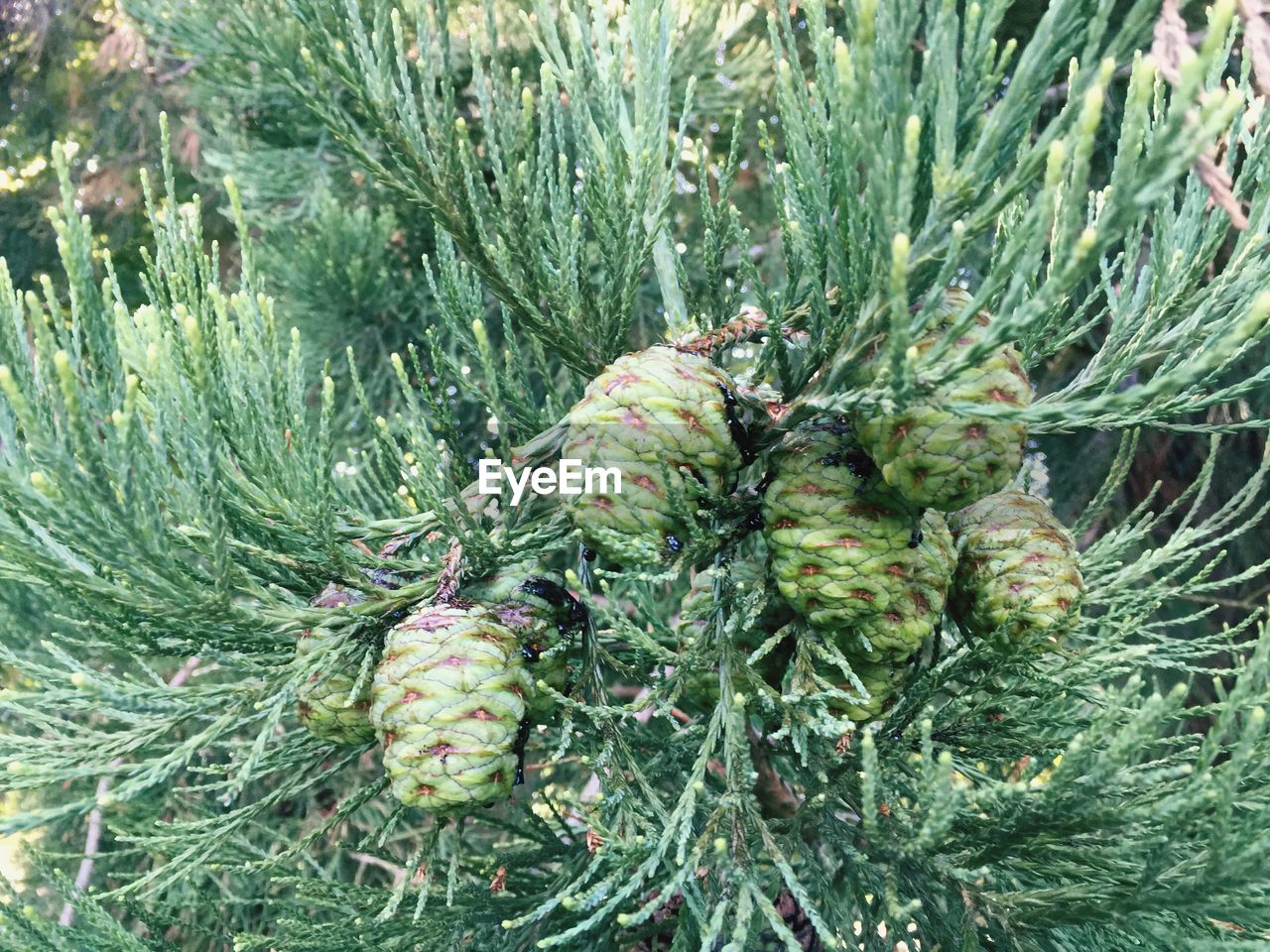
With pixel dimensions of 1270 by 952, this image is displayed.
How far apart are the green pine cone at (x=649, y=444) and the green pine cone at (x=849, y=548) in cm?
10

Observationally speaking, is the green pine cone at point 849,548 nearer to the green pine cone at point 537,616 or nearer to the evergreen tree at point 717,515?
the evergreen tree at point 717,515

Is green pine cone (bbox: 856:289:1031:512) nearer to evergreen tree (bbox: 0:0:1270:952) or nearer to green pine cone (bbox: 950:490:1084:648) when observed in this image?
evergreen tree (bbox: 0:0:1270:952)

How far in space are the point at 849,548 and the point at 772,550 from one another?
9cm

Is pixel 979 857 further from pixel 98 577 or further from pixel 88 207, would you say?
pixel 88 207

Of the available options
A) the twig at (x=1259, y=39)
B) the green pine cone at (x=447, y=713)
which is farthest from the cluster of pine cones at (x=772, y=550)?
the twig at (x=1259, y=39)

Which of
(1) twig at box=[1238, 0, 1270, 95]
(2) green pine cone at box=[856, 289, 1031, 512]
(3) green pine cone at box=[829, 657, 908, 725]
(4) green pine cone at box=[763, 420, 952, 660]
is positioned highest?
(1) twig at box=[1238, 0, 1270, 95]

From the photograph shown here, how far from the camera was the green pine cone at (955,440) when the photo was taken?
0.85 m

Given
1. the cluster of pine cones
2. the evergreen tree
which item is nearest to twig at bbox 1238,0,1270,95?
the evergreen tree

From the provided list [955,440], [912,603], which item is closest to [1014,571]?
[912,603]

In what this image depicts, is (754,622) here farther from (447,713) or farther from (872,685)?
(447,713)

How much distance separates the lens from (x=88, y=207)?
4926 millimetres

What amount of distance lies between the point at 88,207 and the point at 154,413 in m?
5.02

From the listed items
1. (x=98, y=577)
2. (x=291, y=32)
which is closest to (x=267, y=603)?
(x=98, y=577)

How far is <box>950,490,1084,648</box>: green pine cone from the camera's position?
1.00m
